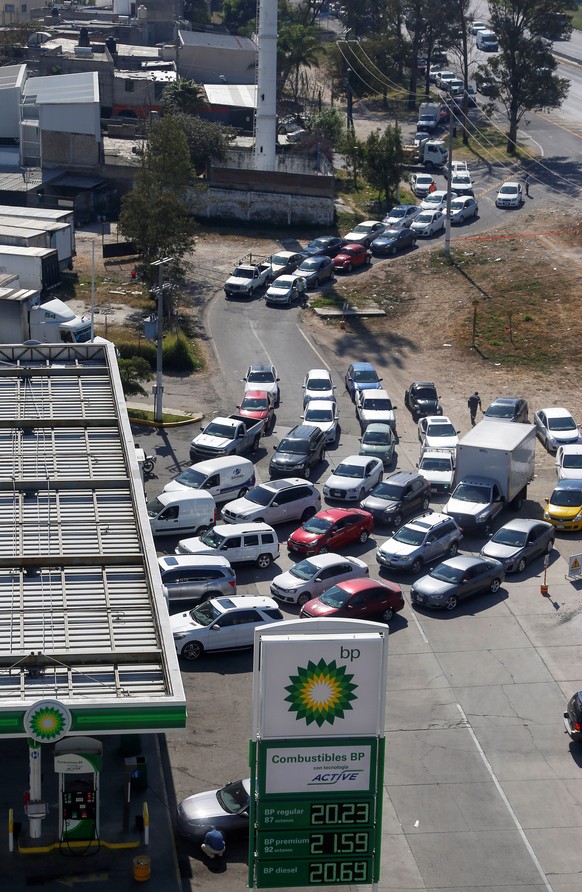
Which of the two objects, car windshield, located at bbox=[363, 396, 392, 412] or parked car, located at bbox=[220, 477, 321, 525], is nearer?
parked car, located at bbox=[220, 477, 321, 525]

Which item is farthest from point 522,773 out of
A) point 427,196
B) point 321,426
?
point 427,196

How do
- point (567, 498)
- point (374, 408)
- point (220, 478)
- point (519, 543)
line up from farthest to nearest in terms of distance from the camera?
1. point (374, 408)
2. point (220, 478)
3. point (567, 498)
4. point (519, 543)

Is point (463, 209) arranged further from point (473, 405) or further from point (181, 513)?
point (181, 513)

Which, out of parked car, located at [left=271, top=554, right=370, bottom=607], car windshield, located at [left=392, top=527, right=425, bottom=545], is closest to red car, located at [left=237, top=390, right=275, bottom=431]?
car windshield, located at [left=392, top=527, right=425, bottom=545]

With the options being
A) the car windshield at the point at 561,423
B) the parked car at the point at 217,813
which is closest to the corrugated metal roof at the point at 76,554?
the parked car at the point at 217,813

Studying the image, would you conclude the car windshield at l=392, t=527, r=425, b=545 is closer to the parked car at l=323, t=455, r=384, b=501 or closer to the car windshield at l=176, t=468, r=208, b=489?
the parked car at l=323, t=455, r=384, b=501

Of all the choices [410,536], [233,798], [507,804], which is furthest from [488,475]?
[233,798]
